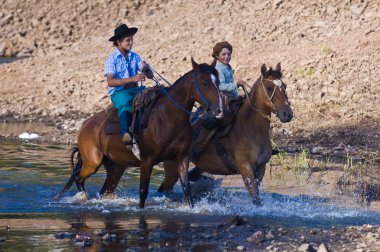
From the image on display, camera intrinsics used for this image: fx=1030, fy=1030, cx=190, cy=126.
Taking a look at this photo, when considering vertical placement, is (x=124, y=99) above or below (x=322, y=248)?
above

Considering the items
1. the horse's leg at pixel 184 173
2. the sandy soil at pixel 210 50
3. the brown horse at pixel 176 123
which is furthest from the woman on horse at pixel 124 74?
the sandy soil at pixel 210 50

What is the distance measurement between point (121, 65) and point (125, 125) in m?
0.90

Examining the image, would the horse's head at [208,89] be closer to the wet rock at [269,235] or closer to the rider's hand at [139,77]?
the rider's hand at [139,77]

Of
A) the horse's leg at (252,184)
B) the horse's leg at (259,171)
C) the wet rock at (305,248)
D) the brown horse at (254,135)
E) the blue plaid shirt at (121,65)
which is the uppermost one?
the blue plaid shirt at (121,65)

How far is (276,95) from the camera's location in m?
13.6

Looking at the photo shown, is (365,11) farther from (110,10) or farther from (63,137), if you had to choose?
(110,10)

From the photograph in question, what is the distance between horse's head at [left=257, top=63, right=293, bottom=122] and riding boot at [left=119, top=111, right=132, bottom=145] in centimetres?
185

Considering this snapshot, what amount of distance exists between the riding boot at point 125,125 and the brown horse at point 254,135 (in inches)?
48.7

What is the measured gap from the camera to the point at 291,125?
21.1 meters

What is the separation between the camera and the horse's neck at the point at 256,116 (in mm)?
13844

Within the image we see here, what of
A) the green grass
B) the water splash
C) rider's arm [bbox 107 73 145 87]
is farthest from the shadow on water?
rider's arm [bbox 107 73 145 87]

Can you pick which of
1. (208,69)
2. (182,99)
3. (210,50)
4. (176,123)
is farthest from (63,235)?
(210,50)

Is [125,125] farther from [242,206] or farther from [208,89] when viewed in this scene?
[242,206]

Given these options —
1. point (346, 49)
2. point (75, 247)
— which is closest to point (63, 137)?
point (346, 49)
